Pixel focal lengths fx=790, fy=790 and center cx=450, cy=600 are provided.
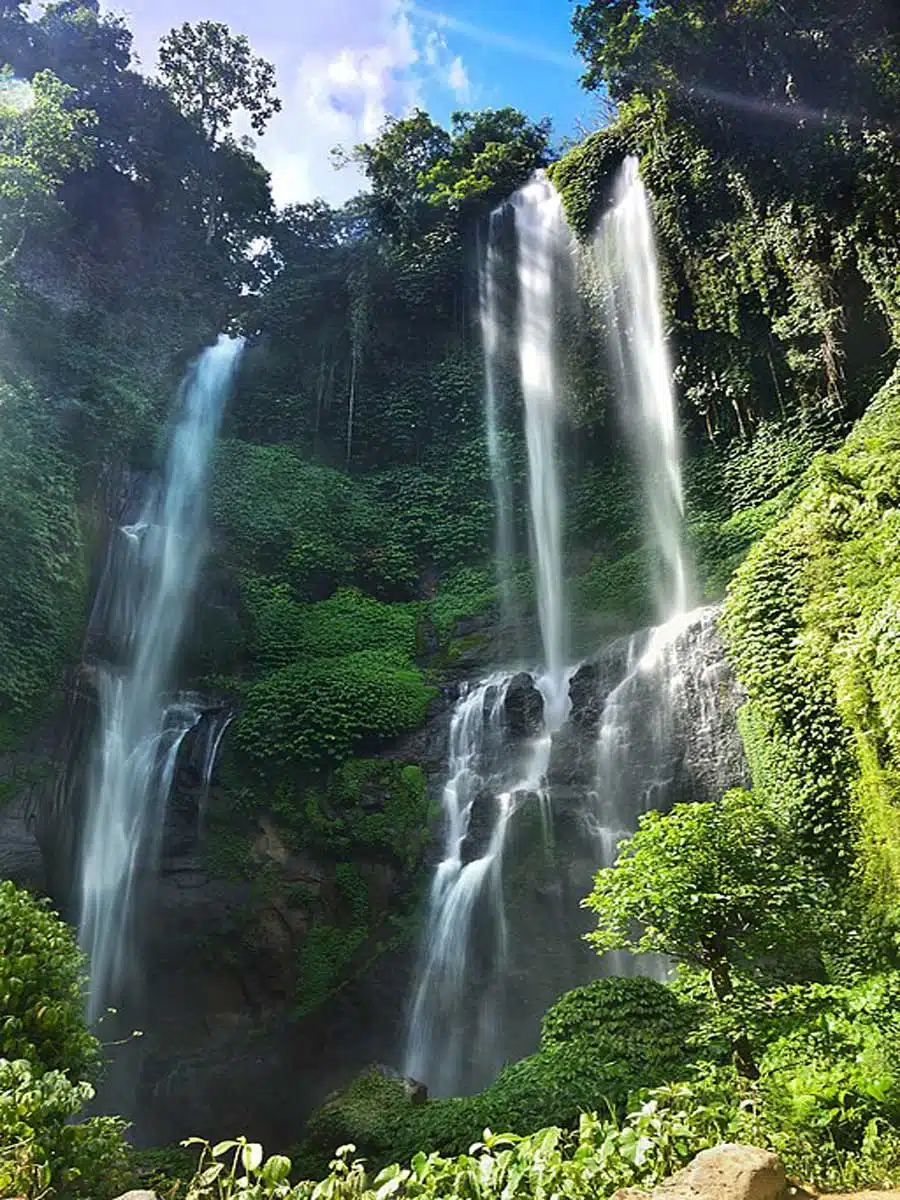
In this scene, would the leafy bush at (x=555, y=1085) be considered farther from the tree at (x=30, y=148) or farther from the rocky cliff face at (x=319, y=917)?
the tree at (x=30, y=148)

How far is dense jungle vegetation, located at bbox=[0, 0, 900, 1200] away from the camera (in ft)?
16.8

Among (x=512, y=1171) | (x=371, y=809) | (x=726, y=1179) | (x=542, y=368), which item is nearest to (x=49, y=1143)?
(x=512, y=1171)

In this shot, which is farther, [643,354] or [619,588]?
[643,354]

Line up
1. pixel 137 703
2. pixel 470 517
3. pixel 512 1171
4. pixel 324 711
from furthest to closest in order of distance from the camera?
pixel 470 517, pixel 137 703, pixel 324 711, pixel 512 1171

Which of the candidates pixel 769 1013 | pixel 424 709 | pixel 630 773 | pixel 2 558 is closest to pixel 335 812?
pixel 424 709

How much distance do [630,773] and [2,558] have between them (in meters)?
11.2

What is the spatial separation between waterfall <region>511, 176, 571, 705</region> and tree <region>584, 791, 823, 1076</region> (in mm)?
11627

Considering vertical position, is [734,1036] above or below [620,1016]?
below

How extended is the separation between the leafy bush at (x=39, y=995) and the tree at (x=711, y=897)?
3.99 metres

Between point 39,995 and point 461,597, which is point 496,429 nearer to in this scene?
point 461,597

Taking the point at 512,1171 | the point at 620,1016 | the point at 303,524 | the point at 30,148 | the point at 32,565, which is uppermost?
the point at 30,148

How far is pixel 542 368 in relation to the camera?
21.5 meters

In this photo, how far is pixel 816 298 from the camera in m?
15.9

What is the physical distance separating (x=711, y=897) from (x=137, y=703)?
12915 mm
